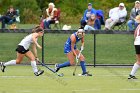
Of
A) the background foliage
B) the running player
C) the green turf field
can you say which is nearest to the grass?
the green turf field

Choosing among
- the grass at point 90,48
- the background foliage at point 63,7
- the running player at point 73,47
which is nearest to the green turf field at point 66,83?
the running player at point 73,47

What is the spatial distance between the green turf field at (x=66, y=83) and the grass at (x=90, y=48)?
16.7ft

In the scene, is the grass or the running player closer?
the running player

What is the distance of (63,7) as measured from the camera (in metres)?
48.4

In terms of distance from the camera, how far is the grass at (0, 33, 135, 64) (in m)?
26.8

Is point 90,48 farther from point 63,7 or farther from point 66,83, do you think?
point 63,7

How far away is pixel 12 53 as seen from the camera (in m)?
27.3

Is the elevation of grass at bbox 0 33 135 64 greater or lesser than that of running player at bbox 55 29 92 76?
lesser

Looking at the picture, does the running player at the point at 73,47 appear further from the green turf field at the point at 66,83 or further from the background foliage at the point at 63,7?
the background foliage at the point at 63,7

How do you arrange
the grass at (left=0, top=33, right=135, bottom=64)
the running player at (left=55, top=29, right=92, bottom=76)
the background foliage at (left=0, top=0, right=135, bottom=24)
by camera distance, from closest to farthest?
the running player at (left=55, top=29, right=92, bottom=76) → the grass at (left=0, top=33, right=135, bottom=64) → the background foliage at (left=0, top=0, right=135, bottom=24)

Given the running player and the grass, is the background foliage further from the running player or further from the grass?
the running player

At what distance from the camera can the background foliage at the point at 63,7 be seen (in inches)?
1672

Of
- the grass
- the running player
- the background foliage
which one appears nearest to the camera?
the running player

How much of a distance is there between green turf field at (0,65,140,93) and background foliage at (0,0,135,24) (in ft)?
67.2
